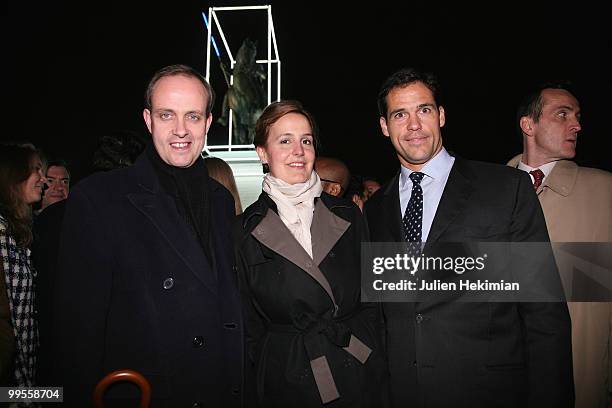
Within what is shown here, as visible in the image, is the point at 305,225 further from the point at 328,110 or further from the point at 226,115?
the point at 328,110

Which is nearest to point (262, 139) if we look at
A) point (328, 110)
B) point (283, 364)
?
point (283, 364)

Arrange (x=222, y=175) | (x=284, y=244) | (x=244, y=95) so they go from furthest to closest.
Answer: (x=244, y=95)
(x=222, y=175)
(x=284, y=244)

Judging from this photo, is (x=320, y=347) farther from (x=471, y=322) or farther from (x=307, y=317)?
(x=471, y=322)

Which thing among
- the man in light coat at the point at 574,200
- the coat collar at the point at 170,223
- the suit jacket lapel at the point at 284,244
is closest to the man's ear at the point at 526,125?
the man in light coat at the point at 574,200

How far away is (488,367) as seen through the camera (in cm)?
203

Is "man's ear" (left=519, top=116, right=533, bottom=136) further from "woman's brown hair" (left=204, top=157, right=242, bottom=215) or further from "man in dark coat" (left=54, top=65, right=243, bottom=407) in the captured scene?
"man in dark coat" (left=54, top=65, right=243, bottom=407)

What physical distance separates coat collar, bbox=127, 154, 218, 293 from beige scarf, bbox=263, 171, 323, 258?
474 mm

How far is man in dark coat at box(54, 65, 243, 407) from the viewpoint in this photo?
1797mm

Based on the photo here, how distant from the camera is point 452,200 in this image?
2.20 metres

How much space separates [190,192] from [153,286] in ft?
1.72

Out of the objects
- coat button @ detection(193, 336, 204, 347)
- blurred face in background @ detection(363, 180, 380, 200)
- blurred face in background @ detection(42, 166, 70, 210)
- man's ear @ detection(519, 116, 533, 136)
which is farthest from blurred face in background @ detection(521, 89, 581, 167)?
blurred face in background @ detection(42, 166, 70, 210)

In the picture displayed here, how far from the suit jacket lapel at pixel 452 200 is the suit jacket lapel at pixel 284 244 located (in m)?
0.54

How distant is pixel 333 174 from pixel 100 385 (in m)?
2.35

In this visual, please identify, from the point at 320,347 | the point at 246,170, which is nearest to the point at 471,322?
the point at 320,347
